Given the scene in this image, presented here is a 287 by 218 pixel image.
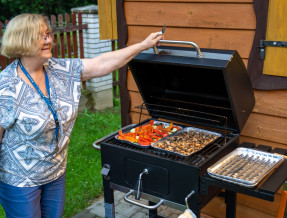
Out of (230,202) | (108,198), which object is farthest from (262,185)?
(108,198)

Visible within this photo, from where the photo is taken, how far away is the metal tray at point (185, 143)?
7.21ft

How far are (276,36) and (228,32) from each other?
37 cm

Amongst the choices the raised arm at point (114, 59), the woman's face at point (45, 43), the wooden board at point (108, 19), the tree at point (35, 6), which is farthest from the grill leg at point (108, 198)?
the tree at point (35, 6)

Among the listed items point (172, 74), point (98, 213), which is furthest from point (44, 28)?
point (98, 213)

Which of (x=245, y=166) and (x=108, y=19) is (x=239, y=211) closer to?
(x=245, y=166)

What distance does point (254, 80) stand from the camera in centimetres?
269

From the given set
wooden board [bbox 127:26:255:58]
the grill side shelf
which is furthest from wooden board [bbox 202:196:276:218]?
wooden board [bbox 127:26:255:58]

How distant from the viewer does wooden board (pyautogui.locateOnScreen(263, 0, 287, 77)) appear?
2428 mm

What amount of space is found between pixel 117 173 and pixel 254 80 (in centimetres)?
121

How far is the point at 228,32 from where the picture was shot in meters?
2.74

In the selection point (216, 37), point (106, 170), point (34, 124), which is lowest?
point (106, 170)

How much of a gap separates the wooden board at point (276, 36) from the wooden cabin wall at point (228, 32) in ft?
0.47

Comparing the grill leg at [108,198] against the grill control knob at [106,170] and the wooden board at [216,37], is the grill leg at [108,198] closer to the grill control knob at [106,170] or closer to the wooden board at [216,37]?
the grill control knob at [106,170]

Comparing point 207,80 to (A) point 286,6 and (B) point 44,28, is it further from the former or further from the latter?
(B) point 44,28
